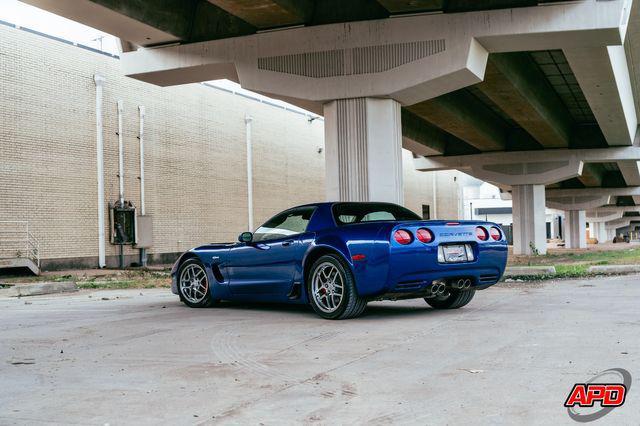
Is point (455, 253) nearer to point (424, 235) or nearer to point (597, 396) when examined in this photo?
point (424, 235)

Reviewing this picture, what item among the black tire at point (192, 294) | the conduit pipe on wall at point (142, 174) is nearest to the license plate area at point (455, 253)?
the black tire at point (192, 294)

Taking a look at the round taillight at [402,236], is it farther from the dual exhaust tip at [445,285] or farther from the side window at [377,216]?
the side window at [377,216]

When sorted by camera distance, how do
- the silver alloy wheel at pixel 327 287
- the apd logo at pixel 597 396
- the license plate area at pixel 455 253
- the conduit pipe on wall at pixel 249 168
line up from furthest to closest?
the conduit pipe on wall at pixel 249 168 < the silver alloy wheel at pixel 327 287 < the license plate area at pixel 455 253 < the apd logo at pixel 597 396

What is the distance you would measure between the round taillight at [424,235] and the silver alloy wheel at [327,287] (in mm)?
970

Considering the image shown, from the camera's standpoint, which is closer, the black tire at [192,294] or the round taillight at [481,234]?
the round taillight at [481,234]

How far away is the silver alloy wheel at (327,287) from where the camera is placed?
828 cm

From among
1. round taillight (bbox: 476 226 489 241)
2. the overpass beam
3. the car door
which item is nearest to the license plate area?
round taillight (bbox: 476 226 489 241)

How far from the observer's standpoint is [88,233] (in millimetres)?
26562

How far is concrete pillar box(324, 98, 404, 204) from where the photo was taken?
1647cm

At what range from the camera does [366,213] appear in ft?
30.3

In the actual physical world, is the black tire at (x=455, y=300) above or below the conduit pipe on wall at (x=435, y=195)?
below

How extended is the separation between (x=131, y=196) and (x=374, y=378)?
24724mm

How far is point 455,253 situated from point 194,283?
149 inches

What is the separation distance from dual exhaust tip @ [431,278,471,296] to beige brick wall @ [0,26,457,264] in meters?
18.8
